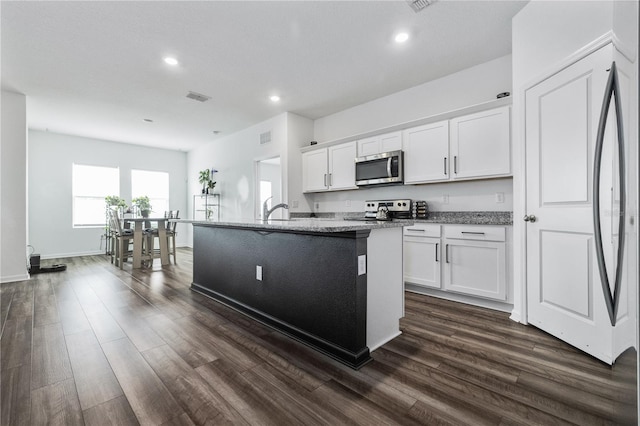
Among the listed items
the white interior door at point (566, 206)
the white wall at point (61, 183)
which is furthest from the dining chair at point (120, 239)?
the white interior door at point (566, 206)

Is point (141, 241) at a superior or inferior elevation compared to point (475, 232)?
inferior

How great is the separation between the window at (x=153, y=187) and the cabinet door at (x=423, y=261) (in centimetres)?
683

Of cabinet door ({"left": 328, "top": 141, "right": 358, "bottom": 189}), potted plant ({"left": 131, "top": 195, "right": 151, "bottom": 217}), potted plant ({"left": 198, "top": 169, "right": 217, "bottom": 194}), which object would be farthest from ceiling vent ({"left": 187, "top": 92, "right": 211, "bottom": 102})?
potted plant ({"left": 131, "top": 195, "right": 151, "bottom": 217})

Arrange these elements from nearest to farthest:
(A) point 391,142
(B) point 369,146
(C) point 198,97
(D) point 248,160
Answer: (A) point 391,142 < (B) point 369,146 < (C) point 198,97 < (D) point 248,160

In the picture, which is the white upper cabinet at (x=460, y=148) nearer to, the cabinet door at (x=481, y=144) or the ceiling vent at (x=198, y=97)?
the cabinet door at (x=481, y=144)

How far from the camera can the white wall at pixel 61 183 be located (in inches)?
238

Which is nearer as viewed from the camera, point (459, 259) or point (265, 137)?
point (459, 259)

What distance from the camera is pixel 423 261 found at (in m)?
3.39

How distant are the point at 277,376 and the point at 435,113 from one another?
3548 millimetres

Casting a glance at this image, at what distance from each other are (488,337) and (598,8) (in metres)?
2.37

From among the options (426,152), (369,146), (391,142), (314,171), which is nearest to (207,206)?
(314,171)

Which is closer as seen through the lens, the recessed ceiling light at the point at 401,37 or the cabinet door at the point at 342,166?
the recessed ceiling light at the point at 401,37

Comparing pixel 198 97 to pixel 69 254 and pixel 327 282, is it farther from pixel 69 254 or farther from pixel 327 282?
pixel 69 254

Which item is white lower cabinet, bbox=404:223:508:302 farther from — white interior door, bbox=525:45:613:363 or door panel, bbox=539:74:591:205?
door panel, bbox=539:74:591:205
